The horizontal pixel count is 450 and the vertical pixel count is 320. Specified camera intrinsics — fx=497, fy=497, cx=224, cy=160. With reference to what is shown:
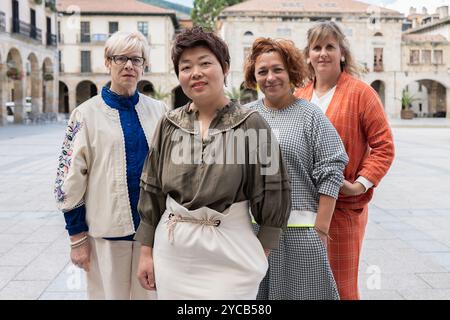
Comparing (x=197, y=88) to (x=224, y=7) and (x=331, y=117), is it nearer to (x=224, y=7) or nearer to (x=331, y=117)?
(x=331, y=117)

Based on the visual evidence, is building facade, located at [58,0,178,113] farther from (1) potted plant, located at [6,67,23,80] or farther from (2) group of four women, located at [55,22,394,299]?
(2) group of four women, located at [55,22,394,299]

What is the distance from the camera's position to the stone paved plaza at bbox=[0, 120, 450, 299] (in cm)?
380

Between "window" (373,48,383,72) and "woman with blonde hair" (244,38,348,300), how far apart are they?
137 feet

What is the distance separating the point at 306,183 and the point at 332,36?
0.77m

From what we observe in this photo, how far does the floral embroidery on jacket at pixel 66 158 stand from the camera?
2.33 meters

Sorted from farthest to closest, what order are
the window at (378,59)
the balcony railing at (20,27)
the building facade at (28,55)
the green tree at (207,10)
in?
the green tree at (207,10) → the window at (378,59) → the balcony railing at (20,27) → the building facade at (28,55)

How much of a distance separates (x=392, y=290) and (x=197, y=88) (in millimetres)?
2637

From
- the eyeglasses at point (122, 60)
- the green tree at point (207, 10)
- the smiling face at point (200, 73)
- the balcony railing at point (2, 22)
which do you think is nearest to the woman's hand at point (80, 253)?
the eyeglasses at point (122, 60)

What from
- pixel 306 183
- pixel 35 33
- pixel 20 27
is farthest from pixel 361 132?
pixel 35 33

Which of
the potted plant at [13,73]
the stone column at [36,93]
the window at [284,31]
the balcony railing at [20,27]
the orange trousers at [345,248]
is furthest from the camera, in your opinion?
the window at [284,31]

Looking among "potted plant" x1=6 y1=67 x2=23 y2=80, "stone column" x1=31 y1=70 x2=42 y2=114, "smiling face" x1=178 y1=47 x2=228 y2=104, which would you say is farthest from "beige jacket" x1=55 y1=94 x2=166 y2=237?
"stone column" x1=31 y1=70 x2=42 y2=114

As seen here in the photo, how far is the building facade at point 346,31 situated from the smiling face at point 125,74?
121 feet

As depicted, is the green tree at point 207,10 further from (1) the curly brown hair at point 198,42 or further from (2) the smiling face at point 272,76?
(1) the curly brown hair at point 198,42

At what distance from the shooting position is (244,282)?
186 cm
